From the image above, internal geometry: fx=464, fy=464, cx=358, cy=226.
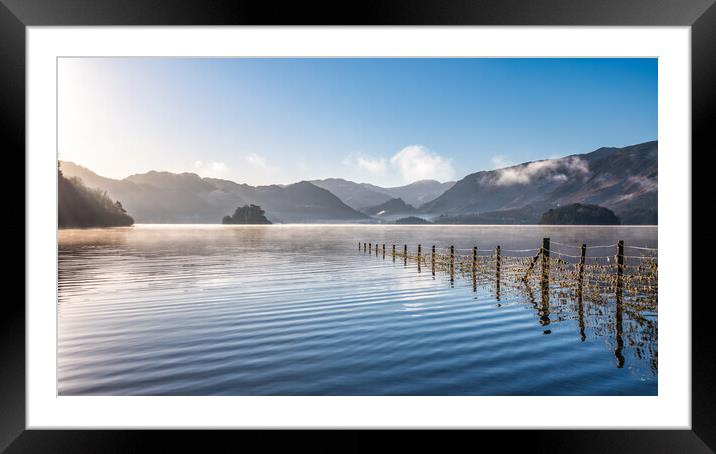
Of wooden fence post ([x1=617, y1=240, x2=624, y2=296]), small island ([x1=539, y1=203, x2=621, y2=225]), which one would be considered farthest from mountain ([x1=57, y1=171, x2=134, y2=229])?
small island ([x1=539, y1=203, x2=621, y2=225])

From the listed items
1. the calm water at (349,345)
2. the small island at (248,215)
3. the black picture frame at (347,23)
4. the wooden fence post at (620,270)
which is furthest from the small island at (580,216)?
the black picture frame at (347,23)

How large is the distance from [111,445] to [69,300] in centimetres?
907

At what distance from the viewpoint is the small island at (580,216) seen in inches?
4562

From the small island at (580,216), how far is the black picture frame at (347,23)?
121 meters

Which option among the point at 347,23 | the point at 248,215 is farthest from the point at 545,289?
the point at 248,215

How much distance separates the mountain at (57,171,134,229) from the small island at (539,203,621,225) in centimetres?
9889

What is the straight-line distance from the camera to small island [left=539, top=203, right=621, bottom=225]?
11588 cm

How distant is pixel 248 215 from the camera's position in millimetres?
135000

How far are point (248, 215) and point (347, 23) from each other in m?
136

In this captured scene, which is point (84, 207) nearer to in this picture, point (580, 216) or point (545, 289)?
point (545, 289)

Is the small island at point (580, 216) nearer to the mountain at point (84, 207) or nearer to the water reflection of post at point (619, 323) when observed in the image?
the mountain at point (84, 207)

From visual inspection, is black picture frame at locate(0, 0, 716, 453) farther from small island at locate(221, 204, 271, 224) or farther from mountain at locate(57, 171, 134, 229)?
small island at locate(221, 204, 271, 224)

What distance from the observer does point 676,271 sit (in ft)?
9.86

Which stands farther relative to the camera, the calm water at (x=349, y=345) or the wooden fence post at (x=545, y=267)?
the wooden fence post at (x=545, y=267)
